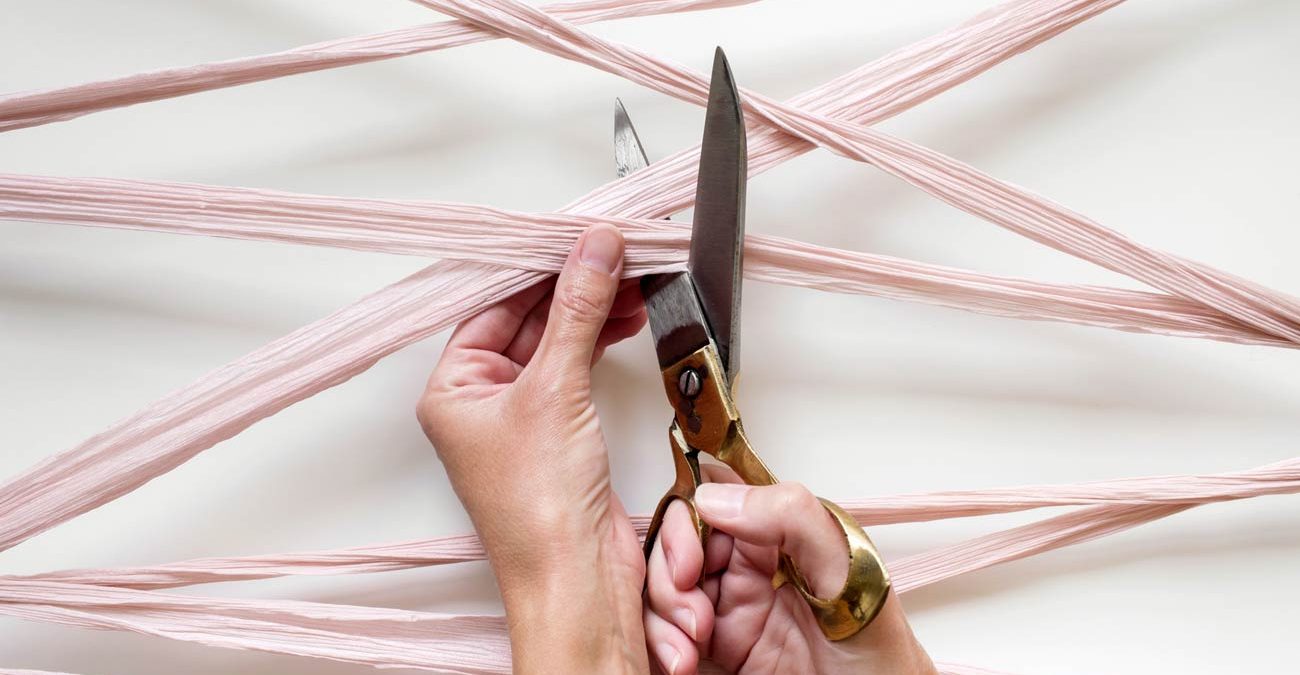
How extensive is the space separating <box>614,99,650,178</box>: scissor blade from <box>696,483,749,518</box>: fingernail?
396mm

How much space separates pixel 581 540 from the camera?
848 millimetres

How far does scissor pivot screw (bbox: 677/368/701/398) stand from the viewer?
2.72 ft

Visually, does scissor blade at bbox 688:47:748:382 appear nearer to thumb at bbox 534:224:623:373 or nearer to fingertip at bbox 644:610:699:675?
thumb at bbox 534:224:623:373

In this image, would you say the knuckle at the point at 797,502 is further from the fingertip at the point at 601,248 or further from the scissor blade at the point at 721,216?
the fingertip at the point at 601,248

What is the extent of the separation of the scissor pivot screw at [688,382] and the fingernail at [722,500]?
0.32 feet

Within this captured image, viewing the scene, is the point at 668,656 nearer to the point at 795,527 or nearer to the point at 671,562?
the point at 671,562

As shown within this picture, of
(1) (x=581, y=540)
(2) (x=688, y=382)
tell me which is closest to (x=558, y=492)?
(1) (x=581, y=540)

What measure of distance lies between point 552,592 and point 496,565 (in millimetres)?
84

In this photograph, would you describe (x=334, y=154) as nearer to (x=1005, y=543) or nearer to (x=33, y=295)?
(x=33, y=295)

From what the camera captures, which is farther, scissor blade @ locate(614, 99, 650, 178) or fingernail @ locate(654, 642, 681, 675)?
scissor blade @ locate(614, 99, 650, 178)

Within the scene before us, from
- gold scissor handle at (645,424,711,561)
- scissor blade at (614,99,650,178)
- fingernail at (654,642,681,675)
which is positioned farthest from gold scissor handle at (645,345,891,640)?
scissor blade at (614,99,650,178)

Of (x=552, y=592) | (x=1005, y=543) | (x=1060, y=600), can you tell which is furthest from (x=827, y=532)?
(x=1060, y=600)

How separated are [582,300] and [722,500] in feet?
0.84

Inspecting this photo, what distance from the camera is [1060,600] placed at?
1065 millimetres
